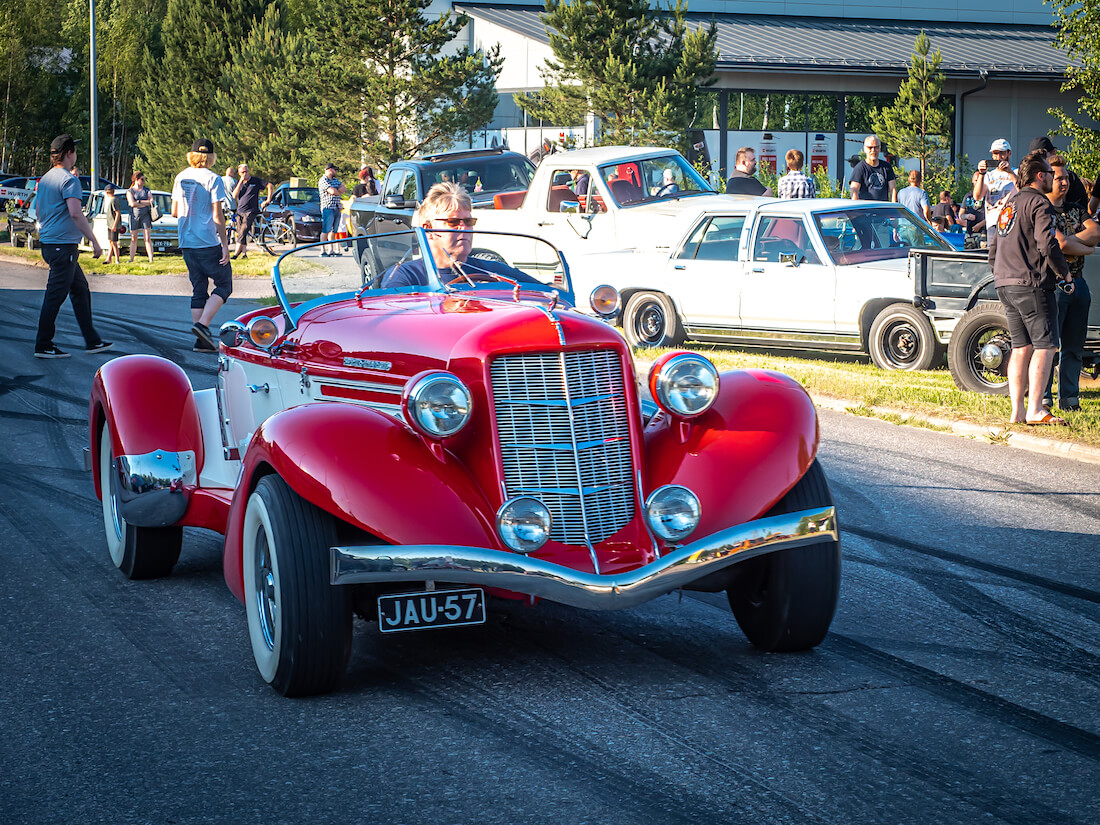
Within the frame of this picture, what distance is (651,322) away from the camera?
14602mm

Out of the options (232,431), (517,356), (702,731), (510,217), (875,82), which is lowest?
(702,731)

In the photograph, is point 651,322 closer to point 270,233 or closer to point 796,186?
point 796,186

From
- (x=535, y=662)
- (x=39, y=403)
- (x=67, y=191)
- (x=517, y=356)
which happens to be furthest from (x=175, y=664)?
(x=67, y=191)

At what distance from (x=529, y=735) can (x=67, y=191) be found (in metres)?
10.4

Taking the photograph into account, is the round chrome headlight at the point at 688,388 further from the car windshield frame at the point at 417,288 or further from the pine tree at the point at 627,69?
the pine tree at the point at 627,69

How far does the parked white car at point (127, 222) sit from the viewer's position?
28436 millimetres

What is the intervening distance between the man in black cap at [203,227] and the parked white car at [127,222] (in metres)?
13.3

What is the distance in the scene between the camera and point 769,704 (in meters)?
4.50

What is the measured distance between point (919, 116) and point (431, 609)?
3209 cm

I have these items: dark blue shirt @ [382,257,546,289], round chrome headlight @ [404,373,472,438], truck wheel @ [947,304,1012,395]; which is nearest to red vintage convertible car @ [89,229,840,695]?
round chrome headlight @ [404,373,472,438]

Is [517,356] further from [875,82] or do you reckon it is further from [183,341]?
[875,82]

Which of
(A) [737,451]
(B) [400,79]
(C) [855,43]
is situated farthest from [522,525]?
(C) [855,43]

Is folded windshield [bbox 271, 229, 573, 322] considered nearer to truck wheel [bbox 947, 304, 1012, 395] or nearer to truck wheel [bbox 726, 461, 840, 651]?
truck wheel [bbox 726, 461, 840, 651]

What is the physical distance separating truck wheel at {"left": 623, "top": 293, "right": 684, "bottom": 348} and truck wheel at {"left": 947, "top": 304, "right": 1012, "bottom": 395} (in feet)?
11.7
